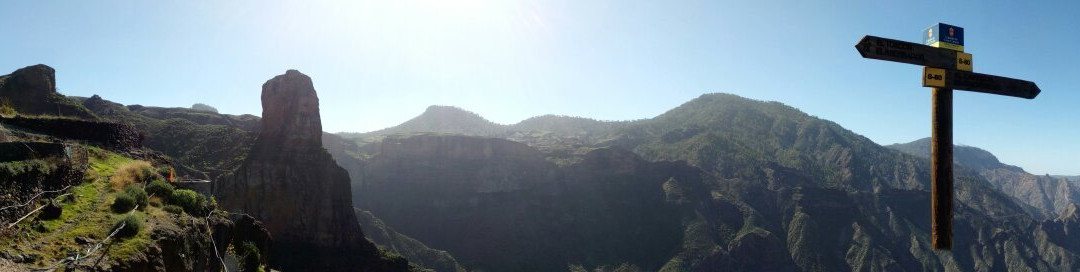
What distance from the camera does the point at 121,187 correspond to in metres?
16.4

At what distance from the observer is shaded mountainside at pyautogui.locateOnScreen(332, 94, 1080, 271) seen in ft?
449

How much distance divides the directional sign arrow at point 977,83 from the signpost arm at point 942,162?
0.13 meters

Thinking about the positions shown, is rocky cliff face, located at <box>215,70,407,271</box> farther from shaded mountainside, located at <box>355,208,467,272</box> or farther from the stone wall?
shaded mountainside, located at <box>355,208,467,272</box>

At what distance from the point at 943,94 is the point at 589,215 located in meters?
146

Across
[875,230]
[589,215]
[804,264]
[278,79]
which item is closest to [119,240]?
[278,79]

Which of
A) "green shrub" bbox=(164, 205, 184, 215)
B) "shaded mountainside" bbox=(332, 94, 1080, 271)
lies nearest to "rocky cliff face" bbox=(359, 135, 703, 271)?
"shaded mountainside" bbox=(332, 94, 1080, 271)

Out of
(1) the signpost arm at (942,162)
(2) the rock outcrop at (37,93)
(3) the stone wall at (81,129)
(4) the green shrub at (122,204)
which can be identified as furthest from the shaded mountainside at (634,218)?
(1) the signpost arm at (942,162)

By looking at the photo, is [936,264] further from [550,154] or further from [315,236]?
[315,236]

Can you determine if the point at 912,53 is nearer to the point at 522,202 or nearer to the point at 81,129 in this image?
the point at 81,129

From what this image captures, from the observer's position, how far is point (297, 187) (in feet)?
186

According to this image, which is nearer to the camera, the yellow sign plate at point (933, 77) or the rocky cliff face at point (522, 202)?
the yellow sign plate at point (933, 77)

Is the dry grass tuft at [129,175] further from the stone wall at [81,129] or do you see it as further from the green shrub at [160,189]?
the stone wall at [81,129]

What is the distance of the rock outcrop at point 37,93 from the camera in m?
40.4

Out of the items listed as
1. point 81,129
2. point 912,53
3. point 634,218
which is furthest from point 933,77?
point 634,218
